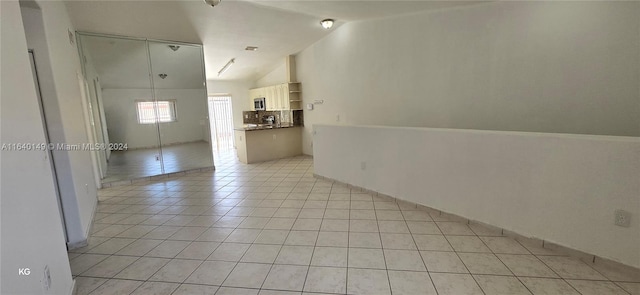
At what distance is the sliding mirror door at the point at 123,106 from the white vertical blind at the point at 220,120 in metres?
3.48

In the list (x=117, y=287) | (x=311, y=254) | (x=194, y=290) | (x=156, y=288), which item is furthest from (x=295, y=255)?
(x=117, y=287)

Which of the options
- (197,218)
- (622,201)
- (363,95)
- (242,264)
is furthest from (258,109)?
(622,201)

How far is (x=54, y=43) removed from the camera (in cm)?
253

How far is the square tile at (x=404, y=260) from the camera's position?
2066mm

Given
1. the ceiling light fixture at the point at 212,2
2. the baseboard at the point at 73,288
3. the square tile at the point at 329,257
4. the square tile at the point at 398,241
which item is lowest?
the square tile at the point at 398,241

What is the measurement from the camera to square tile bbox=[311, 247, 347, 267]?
7.04 ft

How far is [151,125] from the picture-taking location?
5.06 metres

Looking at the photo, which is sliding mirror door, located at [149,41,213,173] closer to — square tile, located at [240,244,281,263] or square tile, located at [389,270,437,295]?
square tile, located at [240,244,281,263]

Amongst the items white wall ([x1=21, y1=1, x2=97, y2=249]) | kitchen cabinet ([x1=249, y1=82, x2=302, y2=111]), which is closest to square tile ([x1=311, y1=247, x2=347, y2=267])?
white wall ([x1=21, y1=1, x2=97, y2=249])

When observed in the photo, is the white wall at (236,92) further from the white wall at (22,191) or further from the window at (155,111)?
the white wall at (22,191)

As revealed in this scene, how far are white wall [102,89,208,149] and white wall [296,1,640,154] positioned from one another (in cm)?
327

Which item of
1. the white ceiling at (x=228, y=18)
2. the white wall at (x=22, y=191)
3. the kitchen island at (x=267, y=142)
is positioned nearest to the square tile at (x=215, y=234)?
the white wall at (x=22, y=191)

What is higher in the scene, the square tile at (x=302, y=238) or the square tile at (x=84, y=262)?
the square tile at (x=84, y=262)

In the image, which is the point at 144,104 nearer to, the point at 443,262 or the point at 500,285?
the point at 443,262
